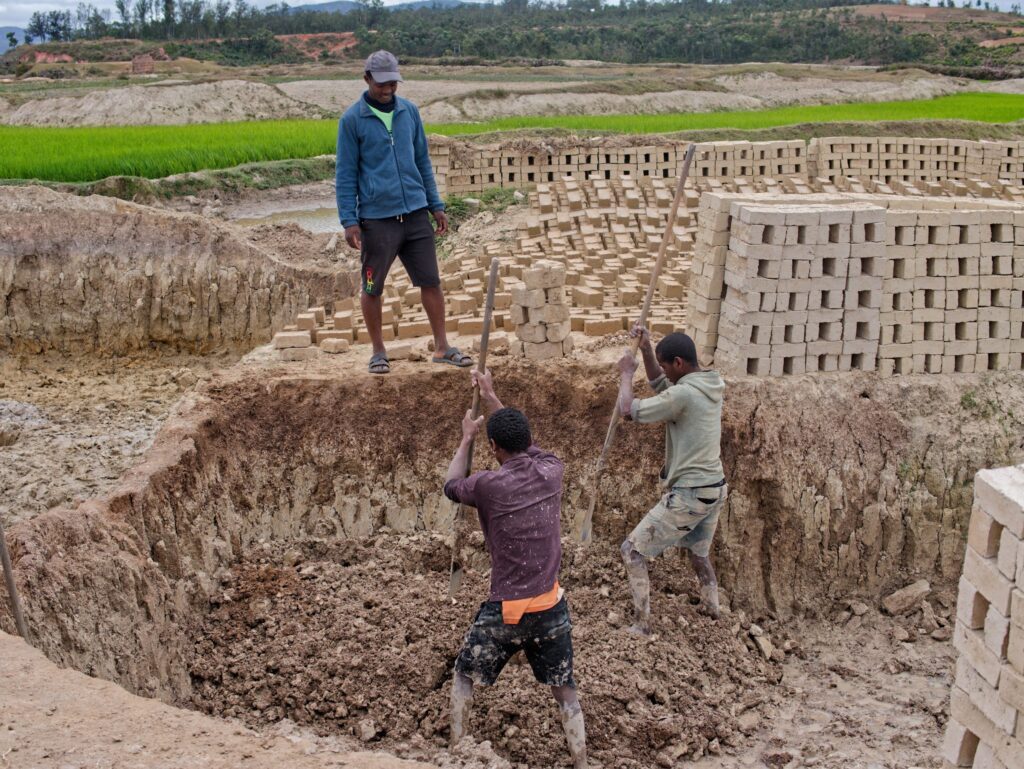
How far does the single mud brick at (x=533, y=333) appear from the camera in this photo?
7863 mm

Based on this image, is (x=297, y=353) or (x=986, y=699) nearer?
(x=986, y=699)

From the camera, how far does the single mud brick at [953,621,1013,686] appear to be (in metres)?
4.25

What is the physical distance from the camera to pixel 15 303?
11734 mm

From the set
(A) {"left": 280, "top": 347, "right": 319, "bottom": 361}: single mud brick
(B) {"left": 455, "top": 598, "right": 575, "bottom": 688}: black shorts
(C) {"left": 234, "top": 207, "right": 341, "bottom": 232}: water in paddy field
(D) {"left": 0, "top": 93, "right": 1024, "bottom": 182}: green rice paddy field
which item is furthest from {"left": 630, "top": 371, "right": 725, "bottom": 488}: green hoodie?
(D) {"left": 0, "top": 93, "right": 1024, "bottom": 182}: green rice paddy field

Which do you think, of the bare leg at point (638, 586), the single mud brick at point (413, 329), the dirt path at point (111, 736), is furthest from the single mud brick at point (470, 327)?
the dirt path at point (111, 736)

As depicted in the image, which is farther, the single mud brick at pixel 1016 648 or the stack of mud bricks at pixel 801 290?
the stack of mud bricks at pixel 801 290

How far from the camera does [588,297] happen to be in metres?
9.09

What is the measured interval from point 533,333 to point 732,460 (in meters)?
1.74

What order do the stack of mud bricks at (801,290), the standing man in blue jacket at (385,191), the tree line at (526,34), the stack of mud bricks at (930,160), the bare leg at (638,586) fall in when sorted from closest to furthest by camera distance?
the bare leg at (638,586) → the standing man in blue jacket at (385,191) → the stack of mud bricks at (801,290) → the stack of mud bricks at (930,160) → the tree line at (526,34)

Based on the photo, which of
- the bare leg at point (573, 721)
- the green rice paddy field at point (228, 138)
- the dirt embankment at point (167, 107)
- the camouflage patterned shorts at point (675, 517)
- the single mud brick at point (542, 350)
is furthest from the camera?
the dirt embankment at point (167, 107)

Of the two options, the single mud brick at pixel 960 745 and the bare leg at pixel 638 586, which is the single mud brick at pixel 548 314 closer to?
the bare leg at pixel 638 586

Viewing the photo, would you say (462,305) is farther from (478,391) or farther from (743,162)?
(743,162)

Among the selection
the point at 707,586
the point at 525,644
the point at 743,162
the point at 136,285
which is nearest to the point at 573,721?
the point at 525,644

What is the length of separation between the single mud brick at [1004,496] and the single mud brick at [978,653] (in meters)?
0.55
